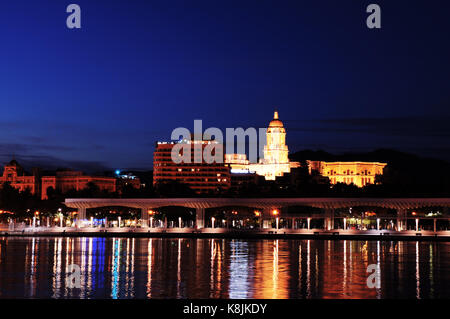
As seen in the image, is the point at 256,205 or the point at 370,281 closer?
the point at 370,281

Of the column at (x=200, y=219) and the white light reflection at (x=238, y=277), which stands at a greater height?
the column at (x=200, y=219)

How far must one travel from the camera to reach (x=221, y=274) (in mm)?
56500

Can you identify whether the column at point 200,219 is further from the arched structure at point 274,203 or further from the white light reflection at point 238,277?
the white light reflection at point 238,277

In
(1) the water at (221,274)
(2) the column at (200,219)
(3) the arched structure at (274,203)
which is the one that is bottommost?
(1) the water at (221,274)

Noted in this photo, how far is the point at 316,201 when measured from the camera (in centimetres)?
14262

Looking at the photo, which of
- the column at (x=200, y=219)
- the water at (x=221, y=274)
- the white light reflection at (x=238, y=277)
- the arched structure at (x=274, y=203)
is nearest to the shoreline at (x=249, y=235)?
the arched structure at (x=274, y=203)

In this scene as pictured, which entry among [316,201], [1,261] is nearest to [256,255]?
[1,261]

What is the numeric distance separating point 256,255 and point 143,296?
3553 centimetres

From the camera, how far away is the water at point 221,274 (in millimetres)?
45562

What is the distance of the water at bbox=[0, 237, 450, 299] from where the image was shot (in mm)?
45562

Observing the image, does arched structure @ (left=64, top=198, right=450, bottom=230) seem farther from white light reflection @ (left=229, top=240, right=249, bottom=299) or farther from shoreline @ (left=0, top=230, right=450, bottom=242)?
white light reflection @ (left=229, top=240, right=249, bottom=299)

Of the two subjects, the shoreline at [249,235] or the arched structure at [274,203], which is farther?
the arched structure at [274,203]

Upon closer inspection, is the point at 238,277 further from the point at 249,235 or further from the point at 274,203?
the point at 274,203
